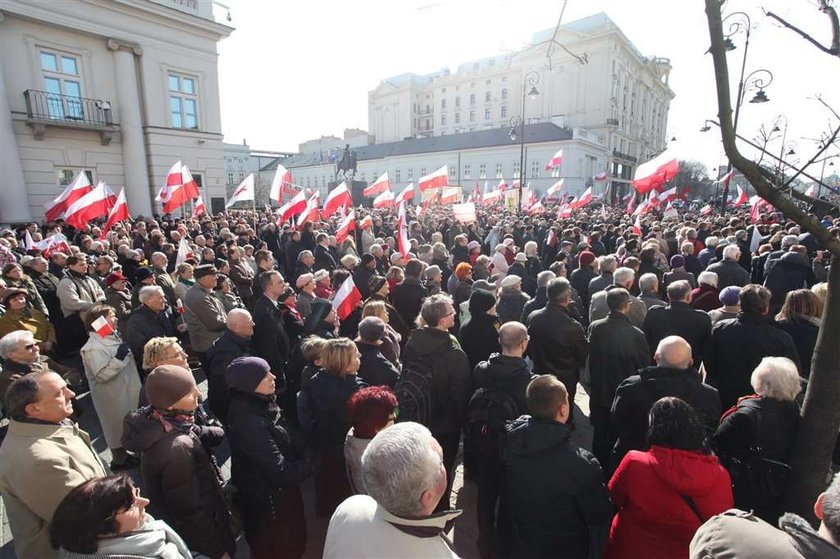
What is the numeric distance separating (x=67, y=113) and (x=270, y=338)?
1914 cm

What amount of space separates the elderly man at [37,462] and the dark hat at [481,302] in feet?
10.9

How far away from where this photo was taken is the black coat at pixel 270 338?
466 centimetres

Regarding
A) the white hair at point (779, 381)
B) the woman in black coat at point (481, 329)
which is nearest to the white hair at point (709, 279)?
the woman in black coat at point (481, 329)

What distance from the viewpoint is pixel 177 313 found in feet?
23.3

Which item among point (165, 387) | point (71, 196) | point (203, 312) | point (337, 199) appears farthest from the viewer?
point (337, 199)

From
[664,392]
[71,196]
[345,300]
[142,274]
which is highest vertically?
[71,196]

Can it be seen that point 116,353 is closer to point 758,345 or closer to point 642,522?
point 642,522

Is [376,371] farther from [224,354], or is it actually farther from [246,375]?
[224,354]

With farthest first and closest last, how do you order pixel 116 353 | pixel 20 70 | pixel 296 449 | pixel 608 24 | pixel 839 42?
pixel 608 24
pixel 20 70
pixel 116 353
pixel 296 449
pixel 839 42

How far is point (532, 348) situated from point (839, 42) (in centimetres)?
316

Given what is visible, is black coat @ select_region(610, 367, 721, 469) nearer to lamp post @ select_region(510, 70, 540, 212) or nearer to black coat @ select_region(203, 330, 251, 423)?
black coat @ select_region(203, 330, 251, 423)

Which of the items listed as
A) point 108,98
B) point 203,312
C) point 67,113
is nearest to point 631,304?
point 203,312

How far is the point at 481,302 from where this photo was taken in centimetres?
462

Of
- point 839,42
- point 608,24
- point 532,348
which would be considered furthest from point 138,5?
point 608,24
